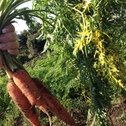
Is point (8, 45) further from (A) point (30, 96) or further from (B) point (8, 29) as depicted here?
(A) point (30, 96)

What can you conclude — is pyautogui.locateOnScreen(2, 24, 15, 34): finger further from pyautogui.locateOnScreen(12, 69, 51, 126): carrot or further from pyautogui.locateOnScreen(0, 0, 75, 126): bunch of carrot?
pyautogui.locateOnScreen(12, 69, 51, 126): carrot

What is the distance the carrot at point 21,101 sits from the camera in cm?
207

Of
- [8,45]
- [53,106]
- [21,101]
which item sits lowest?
[53,106]

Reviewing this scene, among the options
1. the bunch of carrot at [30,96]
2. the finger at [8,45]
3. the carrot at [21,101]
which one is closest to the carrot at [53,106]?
the bunch of carrot at [30,96]

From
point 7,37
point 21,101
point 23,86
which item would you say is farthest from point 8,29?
point 21,101

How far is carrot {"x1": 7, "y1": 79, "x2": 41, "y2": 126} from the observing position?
6.79 ft

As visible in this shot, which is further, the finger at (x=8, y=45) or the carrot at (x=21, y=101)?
the carrot at (x=21, y=101)

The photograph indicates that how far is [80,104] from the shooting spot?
3861 millimetres

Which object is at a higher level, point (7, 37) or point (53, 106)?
point (7, 37)

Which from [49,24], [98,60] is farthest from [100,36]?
[49,24]

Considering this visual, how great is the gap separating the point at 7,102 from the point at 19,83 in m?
2.51

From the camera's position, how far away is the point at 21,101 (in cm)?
210

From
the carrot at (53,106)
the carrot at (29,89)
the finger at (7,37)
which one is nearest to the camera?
A: the finger at (7,37)

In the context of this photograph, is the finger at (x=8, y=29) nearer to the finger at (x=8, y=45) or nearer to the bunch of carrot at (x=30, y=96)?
the finger at (x=8, y=45)
